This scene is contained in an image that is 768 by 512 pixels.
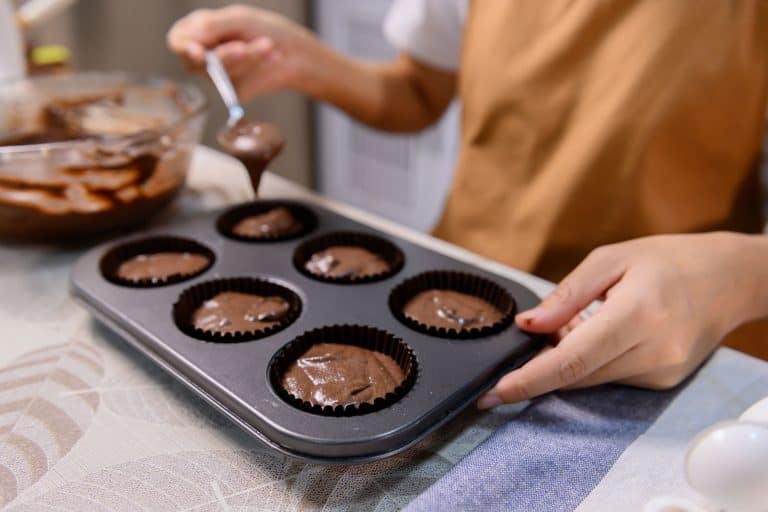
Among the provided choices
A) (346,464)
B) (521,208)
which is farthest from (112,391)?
(521,208)

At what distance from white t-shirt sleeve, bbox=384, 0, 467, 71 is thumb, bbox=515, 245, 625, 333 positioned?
712 mm

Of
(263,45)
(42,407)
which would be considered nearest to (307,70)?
(263,45)

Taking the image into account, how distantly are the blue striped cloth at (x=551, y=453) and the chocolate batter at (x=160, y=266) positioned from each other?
429 mm

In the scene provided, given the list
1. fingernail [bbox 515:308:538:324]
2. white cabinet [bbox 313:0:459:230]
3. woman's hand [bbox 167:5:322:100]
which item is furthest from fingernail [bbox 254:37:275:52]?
white cabinet [bbox 313:0:459:230]

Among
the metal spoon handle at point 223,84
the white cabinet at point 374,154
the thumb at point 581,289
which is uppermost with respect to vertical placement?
the metal spoon handle at point 223,84

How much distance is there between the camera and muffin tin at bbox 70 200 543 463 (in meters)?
0.57

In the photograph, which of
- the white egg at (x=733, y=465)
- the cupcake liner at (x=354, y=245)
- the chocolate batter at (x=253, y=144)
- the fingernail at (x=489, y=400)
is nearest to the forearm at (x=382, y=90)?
the chocolate batter at (x=253, y=144)

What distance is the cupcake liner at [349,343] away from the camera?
593 millimetres

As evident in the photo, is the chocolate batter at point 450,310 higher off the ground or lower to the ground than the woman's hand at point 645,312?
lower

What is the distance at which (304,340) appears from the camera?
2.27ft

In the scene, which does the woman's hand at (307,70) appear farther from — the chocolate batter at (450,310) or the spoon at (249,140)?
the chocolate batter at (450,310)

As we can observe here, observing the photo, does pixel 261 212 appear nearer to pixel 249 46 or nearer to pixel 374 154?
pixel 249 46

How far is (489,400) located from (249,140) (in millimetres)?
535

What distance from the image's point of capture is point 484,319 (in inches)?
29.5
